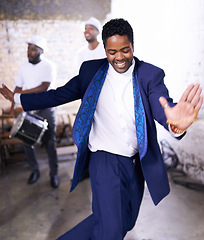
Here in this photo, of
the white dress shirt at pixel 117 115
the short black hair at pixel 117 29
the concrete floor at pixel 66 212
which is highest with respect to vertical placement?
the short black hair at pixel 117 29

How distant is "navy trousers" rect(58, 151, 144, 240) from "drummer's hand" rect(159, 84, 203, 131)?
649 millimetres

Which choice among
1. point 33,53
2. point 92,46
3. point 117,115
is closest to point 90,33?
point 92,46

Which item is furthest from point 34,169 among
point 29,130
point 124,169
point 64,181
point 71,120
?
point 124,169

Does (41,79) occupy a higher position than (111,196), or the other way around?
(41,79)

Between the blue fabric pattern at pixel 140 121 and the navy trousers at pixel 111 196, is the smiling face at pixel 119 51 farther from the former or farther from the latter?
the navy trousers at pixel 111 196

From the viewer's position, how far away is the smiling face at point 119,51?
181cm

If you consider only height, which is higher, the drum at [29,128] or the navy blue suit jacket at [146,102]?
the navy blue suit jacket at [146,102]

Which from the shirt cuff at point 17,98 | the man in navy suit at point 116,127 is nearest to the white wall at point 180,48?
the man in navy suit at point 116,127

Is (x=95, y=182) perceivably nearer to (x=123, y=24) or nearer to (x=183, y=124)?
(x=183, y=124)

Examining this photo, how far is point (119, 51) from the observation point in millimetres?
1824

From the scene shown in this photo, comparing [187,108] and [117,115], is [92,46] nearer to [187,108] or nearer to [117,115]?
[117,115]

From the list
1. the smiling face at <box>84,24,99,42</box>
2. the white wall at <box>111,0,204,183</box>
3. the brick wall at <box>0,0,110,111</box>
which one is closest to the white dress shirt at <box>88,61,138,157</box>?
the white wall at <box>111,0,204,183</box>

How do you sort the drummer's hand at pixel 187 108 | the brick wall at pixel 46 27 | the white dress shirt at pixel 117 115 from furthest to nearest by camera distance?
the brick wall at pixel 46 27
the white dress shirt at pixel 117 115
the drummer's hand at pixel 187 108

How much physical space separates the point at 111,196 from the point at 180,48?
2.61 m
